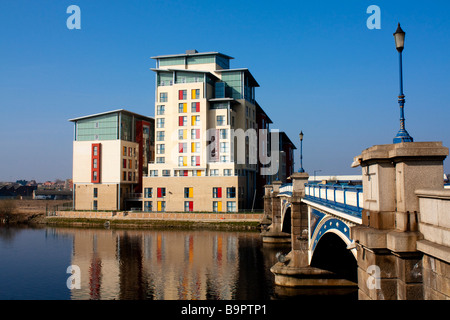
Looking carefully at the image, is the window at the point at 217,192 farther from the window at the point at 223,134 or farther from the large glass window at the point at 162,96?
the large glass window at the point at 162,96

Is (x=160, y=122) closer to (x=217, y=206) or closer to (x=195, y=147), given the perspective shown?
(x=195, y=147)

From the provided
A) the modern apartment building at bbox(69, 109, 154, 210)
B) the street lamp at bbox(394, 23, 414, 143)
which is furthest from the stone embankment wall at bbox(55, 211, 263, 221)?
the street lamp at bbox(394, 23, 414, 143)

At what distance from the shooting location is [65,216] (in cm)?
8162

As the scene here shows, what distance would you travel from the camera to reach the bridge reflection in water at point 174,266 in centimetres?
2934

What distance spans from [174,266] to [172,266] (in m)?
0.19

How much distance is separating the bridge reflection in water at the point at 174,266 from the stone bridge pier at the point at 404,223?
18.5 m

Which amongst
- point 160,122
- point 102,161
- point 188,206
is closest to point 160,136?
point 160,122

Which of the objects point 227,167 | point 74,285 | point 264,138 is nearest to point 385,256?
point 74,285

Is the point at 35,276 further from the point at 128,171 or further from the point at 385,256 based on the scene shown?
the point at 128,171

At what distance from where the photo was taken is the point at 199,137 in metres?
78.3

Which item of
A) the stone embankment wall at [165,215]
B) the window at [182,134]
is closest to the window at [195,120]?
the window at [182,134]

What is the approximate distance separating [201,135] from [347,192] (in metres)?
62.9

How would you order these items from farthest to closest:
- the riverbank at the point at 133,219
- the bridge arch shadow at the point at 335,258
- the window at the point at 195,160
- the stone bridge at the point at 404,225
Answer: the window at the point at 195,160 → the riverbank at the point at 133,219 → the bridge arch shadow at the point at 335,258 → the stone bridge at the point at 404,225

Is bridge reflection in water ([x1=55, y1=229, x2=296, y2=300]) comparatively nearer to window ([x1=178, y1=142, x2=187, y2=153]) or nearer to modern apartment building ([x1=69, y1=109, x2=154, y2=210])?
window ([x1=178, y1=142, x2=187, y2=153])
